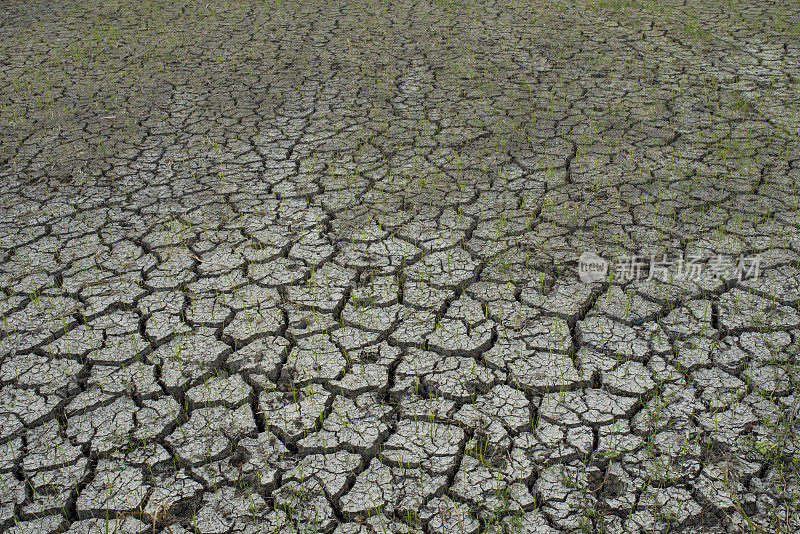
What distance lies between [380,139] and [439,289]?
1.90 m

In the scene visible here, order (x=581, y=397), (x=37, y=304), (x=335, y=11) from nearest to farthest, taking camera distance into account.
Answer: (x=581, y=397) < (x=37, y=304) < (x=335, y=11)

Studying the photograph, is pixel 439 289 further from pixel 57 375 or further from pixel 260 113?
pixel 260 113

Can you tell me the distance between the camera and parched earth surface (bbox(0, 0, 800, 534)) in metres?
2.43

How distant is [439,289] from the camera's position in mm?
3451

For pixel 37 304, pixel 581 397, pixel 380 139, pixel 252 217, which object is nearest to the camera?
pixel 581 397

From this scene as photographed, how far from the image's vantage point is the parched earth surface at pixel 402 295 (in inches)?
95.5

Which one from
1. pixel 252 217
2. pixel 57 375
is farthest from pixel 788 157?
pixel 57 375

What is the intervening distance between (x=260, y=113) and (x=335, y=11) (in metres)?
3.13

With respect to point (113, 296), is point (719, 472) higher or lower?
lower

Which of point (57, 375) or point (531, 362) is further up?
point (57, 375)

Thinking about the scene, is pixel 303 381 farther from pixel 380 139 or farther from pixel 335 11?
pixel 335 11

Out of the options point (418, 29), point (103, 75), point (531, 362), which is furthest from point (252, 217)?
point (418, 29)

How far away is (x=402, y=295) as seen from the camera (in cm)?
342

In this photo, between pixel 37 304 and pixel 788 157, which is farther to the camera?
pixel 788 157
